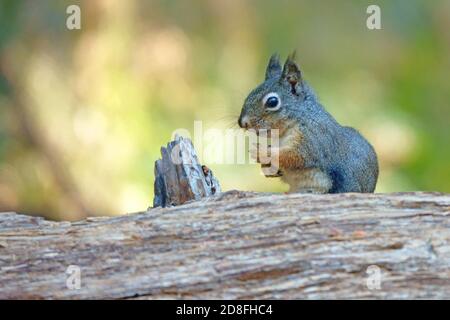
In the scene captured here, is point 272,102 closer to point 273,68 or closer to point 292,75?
point 292,75

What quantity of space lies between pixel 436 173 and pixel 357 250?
3.38m

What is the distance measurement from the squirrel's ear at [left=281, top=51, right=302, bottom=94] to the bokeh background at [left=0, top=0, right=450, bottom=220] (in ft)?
7.31

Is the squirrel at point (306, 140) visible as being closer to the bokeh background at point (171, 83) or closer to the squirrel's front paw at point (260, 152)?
the squirrel's front paw at point (260, 152)

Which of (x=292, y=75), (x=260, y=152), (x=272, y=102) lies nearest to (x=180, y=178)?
(x=260, y=152)

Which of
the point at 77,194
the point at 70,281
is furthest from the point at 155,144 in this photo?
the point at 70,281

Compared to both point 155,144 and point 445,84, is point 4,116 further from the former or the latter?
point 445,84

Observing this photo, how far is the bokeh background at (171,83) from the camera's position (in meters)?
6.06

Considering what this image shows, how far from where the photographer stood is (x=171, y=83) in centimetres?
636

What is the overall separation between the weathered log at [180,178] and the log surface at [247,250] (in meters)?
0.36

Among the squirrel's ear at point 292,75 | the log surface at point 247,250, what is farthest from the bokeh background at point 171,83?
the log surface at point 247,250

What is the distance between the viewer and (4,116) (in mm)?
6676

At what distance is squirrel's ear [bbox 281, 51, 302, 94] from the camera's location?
11.6ft

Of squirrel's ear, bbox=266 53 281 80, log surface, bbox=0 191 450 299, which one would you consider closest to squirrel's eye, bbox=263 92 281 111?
squirrel's ear, bbox=266 53 281 80

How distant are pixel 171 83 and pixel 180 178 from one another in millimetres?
3004
